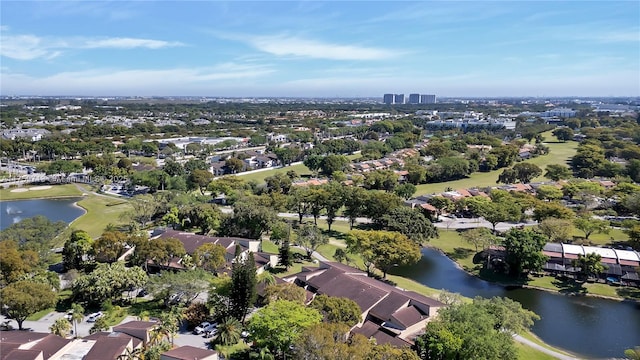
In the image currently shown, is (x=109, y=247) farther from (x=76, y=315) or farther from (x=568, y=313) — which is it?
(x=568, y=313)

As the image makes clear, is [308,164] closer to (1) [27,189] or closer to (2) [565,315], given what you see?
(1) [27,189]

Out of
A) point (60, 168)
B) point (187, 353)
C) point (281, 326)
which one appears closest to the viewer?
point (187, 353)

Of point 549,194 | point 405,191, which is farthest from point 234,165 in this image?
point 549,194

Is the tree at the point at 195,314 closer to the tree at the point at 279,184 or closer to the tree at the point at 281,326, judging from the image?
the tree at the point at 281,326

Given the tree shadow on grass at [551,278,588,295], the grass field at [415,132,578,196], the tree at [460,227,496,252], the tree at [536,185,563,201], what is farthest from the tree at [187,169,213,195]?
the tree at [536,185,563,201]

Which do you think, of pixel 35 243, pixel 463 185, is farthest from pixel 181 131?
pixel 35 243

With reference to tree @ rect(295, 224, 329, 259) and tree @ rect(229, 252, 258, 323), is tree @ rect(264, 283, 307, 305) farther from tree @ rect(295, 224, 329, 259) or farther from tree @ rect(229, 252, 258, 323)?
tree @ rect(295, 224, 329, 259)
